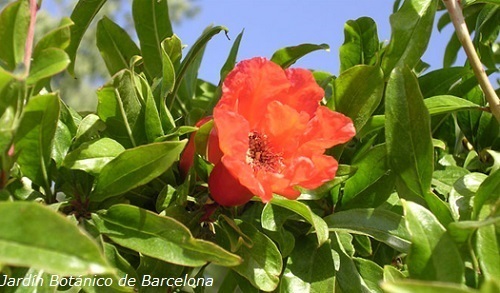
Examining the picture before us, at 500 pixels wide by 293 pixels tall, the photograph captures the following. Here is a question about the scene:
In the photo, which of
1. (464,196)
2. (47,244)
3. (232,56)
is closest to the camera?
(47,244)

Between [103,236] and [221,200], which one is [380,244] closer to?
[221,200]

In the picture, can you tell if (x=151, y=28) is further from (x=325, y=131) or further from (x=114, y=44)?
(x=325, y=131)

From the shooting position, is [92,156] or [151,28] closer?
[92,156]

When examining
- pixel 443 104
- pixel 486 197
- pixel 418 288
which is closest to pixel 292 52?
pixel 443 104

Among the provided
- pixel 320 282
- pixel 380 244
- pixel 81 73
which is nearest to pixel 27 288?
pixel 320 282

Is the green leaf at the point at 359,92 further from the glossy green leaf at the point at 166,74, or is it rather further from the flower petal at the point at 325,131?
the glossy green leaf at the point at 166,74

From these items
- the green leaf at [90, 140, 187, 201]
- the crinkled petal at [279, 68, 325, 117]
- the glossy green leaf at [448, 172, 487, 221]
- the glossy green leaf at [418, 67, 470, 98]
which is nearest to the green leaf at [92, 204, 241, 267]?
the green leaf at [90, 140, 187, 201]
